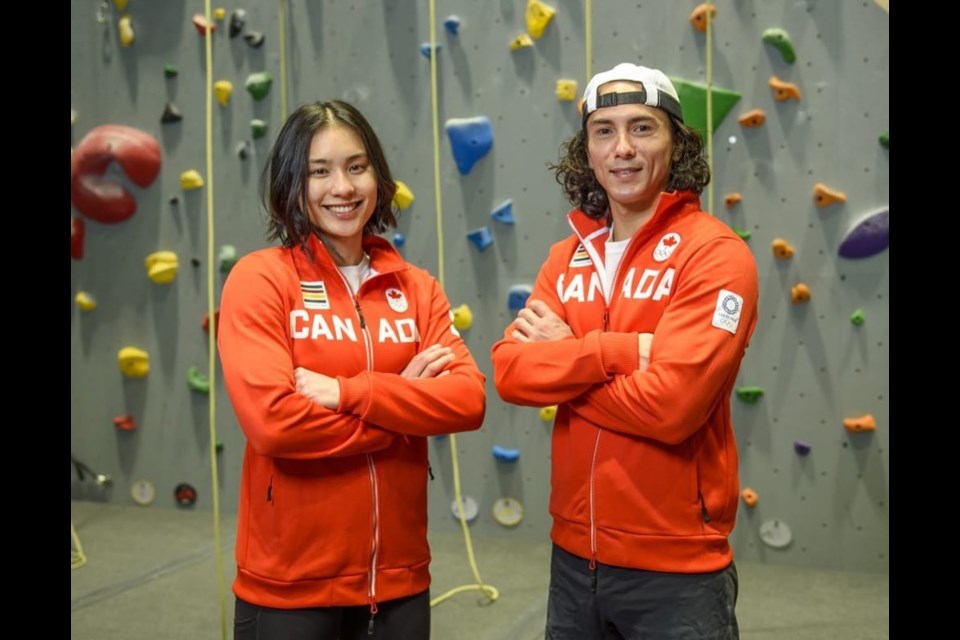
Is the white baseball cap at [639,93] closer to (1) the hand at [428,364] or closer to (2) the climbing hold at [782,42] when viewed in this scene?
(1) the hand at [428,364]

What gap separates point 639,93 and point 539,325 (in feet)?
1.62

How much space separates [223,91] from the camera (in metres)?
3.95

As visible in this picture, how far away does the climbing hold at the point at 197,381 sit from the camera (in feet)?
13.5

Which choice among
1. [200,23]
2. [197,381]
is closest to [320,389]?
[197,381]

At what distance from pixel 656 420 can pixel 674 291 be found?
0.81ft

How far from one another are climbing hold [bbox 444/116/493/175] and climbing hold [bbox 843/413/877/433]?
1.68 m

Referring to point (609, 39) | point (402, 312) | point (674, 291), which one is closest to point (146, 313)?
point (609, 39)

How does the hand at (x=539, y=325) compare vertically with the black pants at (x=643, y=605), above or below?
above

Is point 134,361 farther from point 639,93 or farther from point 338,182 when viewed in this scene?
point 639,93

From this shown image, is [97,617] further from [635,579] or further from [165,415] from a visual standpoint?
[635,579]

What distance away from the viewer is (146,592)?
3.28 m

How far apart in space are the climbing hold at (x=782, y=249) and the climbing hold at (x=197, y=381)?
2.46m

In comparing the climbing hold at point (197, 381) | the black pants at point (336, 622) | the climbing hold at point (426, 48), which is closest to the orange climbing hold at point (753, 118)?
the climbing hold at point (426, 48)

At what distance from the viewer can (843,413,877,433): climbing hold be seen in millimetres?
3223
